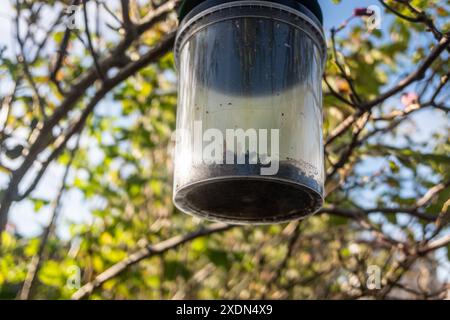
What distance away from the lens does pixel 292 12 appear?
5.00 ft

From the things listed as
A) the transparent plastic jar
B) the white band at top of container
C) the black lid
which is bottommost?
the transparent plastic jar

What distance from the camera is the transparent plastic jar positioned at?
142 centimetres

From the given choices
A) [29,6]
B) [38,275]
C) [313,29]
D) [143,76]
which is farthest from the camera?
[143,76]

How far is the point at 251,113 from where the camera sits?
1438 millimetres

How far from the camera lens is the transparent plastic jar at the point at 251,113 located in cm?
142

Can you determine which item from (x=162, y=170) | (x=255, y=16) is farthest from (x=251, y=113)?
(x=162, y=170)

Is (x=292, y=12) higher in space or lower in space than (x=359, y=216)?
higher

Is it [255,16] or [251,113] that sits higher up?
[255,16]

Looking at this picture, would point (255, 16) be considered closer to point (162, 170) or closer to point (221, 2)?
point (221, 2)

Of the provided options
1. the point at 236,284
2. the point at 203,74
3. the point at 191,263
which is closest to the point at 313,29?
the point at 203,74

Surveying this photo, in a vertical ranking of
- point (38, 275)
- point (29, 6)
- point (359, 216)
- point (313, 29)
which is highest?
point (29, 6)

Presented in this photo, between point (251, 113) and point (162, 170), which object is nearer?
point (251, 113)

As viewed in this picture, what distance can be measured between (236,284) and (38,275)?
177cm

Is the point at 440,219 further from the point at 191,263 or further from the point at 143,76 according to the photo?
the point at 191,263
